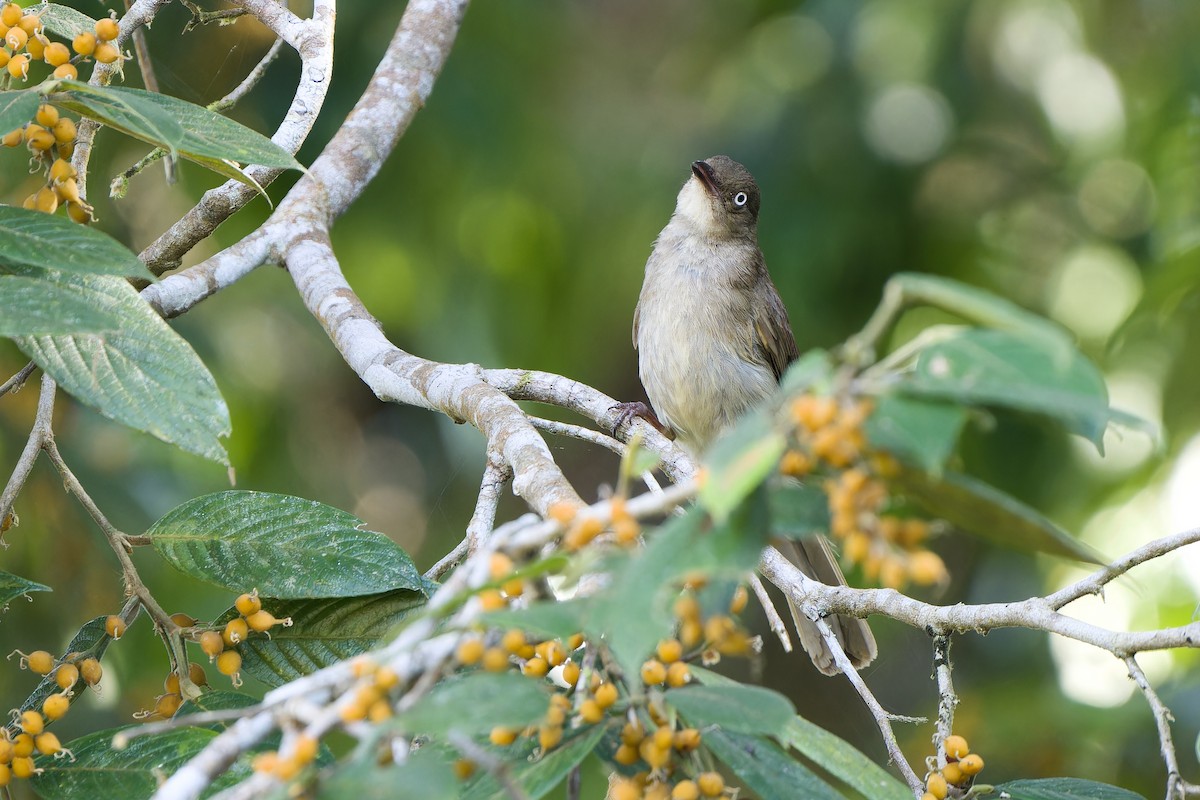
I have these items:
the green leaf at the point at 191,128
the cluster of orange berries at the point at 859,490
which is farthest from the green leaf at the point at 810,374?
the green leaf at the point at 191,128

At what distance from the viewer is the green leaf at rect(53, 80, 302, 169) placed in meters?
1.82

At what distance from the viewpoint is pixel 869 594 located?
88.7 inches

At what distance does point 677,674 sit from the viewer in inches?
60.2

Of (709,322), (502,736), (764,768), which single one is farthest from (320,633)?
(709,322)

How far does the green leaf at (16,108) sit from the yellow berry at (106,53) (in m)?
0.40

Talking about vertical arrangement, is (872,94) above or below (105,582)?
above

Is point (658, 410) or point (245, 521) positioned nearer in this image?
point (245, 521)

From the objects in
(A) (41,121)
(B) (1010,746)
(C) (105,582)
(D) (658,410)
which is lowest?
(B) (1010,746)

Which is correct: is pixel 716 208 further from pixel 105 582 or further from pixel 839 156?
pixel 105 582

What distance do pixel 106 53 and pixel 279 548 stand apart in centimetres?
95

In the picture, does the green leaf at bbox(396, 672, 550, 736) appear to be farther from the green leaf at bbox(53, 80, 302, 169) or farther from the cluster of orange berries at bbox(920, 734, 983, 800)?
the green leaf at bbox(53, 80, 302, 169)

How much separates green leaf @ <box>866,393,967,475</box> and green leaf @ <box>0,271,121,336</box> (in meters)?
0.99

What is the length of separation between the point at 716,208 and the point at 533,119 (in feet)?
7.06

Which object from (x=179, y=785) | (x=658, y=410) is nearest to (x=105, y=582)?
(x=658, y=410)
